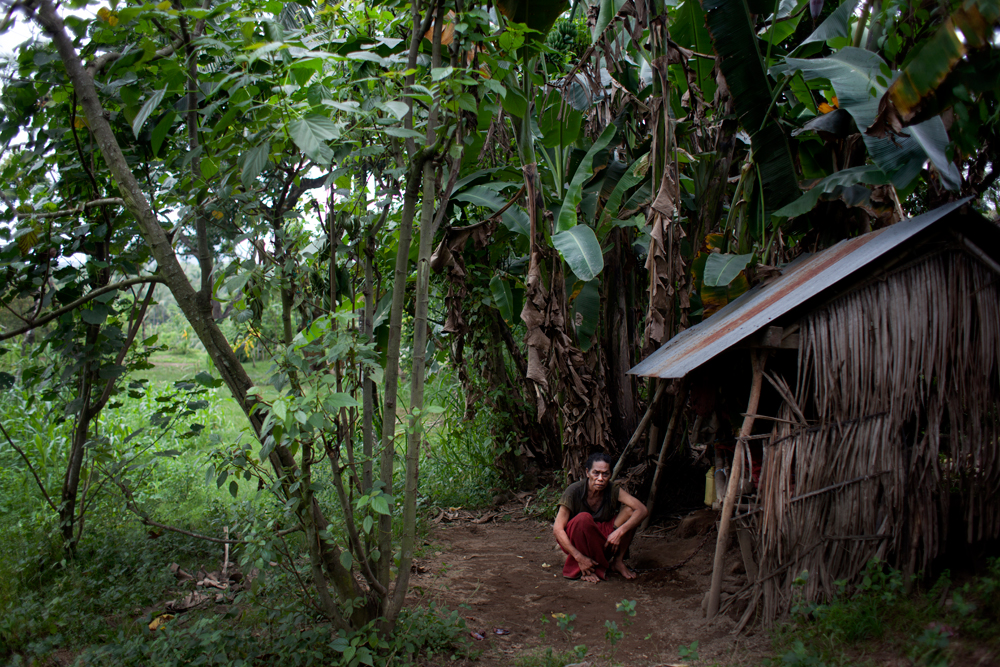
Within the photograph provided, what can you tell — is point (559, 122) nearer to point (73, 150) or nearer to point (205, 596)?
point (73, 150)

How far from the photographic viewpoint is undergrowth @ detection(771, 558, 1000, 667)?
2.71m

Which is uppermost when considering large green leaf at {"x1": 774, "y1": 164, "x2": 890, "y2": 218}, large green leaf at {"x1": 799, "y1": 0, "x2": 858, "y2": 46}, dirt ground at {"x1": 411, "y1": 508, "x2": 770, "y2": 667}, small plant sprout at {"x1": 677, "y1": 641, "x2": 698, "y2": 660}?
large green leaf at {"x1": 799, "y1": 0, "x2": 858, "y2": 46}

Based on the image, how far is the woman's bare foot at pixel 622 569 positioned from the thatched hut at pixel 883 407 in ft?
4.05

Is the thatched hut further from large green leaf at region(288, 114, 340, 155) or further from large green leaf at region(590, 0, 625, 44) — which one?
large green leaf at region(590, 0, 625, 44)

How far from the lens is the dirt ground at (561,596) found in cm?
349

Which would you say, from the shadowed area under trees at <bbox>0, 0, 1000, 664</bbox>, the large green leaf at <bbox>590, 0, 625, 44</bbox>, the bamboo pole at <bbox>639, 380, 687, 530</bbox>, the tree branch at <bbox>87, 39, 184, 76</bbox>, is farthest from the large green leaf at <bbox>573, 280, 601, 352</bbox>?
the tree branch at <bbox>87, 39, 184, 76</bbox>

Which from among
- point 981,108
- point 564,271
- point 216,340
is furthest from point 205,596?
point 981,108

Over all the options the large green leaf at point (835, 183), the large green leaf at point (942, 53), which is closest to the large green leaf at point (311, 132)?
the large green leaf at point (942, 53)

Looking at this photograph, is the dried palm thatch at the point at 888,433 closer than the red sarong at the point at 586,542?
Yes

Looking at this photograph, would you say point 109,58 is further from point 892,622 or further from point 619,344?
point 892,622

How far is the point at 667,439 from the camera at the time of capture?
5.01m

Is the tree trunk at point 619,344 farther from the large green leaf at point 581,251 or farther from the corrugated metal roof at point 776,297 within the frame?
the large green leaf at point 581,251

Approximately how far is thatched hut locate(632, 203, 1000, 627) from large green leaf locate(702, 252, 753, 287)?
650mm

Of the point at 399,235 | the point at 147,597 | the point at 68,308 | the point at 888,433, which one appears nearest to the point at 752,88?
the point at 888,433
